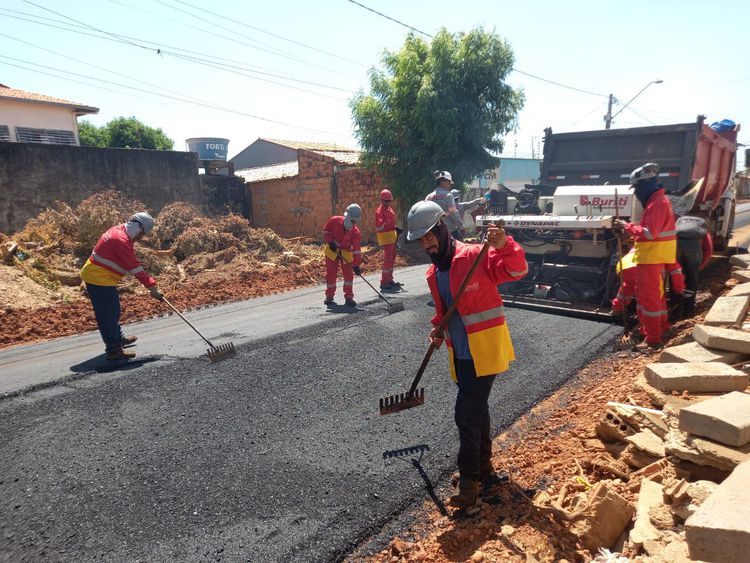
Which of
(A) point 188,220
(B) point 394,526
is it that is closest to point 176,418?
(B) point 394,526

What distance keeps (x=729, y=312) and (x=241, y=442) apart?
431cm

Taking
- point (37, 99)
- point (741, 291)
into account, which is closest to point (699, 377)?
point (741, 291)

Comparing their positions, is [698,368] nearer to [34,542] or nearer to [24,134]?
[34,542]

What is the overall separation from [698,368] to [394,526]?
2.33m

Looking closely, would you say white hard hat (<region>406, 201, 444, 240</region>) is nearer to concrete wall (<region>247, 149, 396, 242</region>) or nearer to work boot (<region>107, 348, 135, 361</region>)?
work boot (<region>107, 348, 135, 361</region>)

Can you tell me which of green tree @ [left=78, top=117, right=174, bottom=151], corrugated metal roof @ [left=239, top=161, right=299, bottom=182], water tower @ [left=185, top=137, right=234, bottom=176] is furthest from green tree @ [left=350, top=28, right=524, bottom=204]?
green tree @ [left=78, top=117, right=174, bottom=151]

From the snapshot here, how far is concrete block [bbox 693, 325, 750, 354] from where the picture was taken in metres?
3.80

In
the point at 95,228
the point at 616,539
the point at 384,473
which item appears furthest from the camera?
the point at 95,228

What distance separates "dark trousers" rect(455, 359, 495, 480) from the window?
18.8 metres

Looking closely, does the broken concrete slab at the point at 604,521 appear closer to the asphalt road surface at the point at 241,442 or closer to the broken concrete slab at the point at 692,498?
the broken concrete slab at the point at 692,498

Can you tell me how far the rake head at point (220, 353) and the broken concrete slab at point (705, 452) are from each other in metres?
3.97

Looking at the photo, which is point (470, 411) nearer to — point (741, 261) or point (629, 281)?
point (629, 281)

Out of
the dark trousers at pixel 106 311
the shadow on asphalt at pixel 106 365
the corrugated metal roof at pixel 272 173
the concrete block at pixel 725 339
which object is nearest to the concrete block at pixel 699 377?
the concrete block at pixel 725 339

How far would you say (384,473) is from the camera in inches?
124
